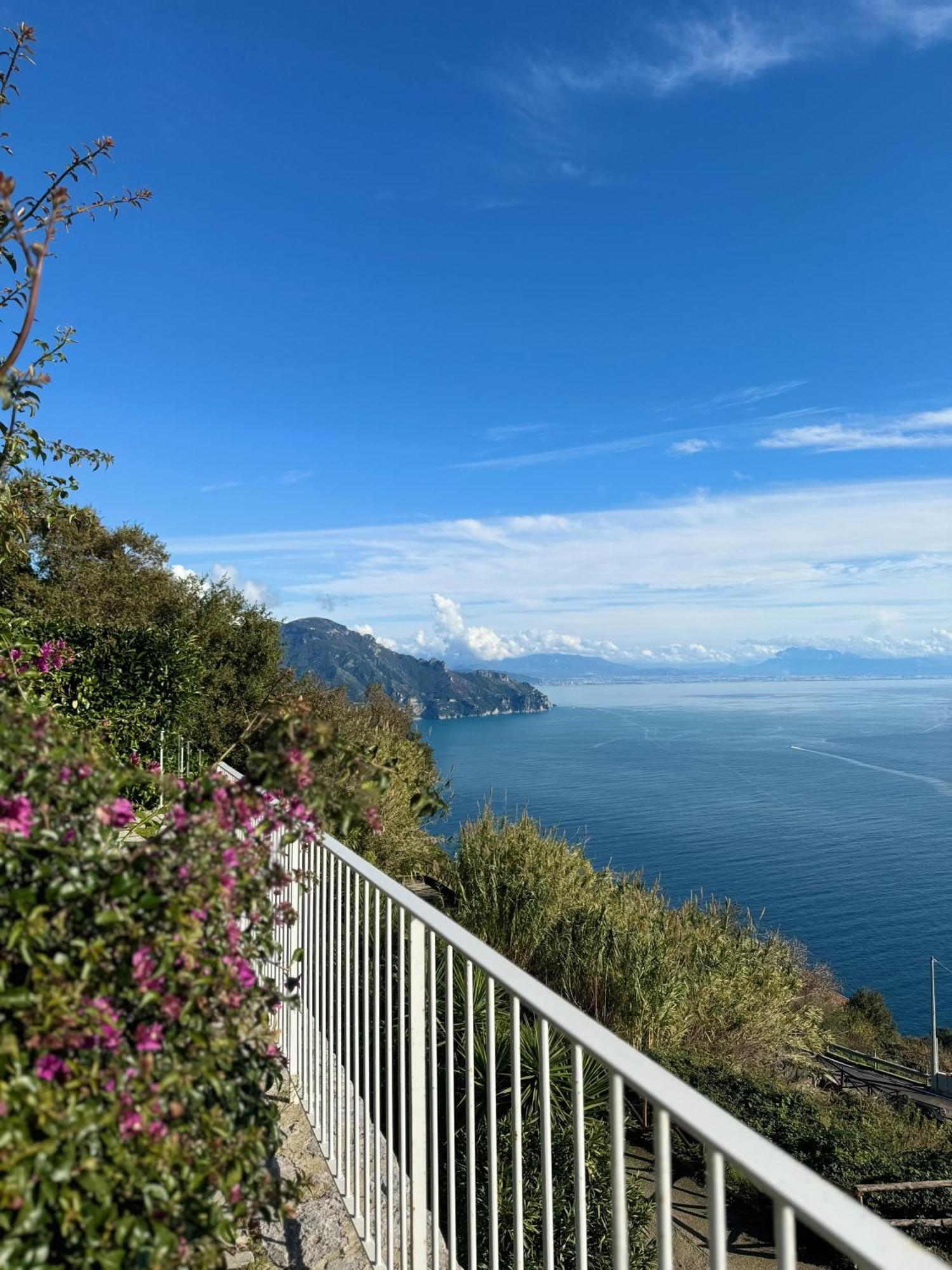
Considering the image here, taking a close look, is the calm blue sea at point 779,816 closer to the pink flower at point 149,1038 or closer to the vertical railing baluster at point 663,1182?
the vertical railing baluster at point 663,1182

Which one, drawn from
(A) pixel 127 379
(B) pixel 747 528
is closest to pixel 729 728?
(B) pixel 747 528

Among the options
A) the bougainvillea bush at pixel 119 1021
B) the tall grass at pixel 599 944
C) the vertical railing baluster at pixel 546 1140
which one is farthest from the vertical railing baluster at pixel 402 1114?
the tall grass at pixel 599 944

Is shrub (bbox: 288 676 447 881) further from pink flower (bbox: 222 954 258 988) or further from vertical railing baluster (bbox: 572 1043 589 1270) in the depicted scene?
vertical railing baluster (bbox: 572 1043 589 1270)

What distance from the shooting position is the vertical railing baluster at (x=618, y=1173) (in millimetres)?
1104

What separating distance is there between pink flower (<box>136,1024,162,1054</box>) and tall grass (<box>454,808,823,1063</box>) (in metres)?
6.95

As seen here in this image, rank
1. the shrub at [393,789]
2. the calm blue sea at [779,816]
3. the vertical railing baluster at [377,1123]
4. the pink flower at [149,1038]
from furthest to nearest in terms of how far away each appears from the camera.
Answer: the calm blue sea at [779,816] → the vertical railing baluster at [377,1123] → the shrub at [393,789] → the pink flower at [149,1038]

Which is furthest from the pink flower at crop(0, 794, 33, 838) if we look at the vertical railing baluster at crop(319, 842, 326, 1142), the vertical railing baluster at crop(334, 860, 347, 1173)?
the vertical railing baluster at crop(319, 842, 326, 1142)

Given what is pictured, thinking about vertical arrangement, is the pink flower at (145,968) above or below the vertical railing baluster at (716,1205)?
above

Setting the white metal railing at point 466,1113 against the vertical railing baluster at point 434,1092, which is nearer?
the white metal railing at point 466,1113

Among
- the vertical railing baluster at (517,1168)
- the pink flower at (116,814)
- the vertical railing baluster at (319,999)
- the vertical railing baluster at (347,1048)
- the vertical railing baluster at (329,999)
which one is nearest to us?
the pink flower at (116,814)

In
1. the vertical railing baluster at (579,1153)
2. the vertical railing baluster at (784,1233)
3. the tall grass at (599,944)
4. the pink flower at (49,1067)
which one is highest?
the pink flower at (49,1067)

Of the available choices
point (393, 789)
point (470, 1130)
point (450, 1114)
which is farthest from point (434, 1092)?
point (393, 789)

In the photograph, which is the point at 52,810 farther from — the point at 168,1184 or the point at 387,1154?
the point at 387,1154

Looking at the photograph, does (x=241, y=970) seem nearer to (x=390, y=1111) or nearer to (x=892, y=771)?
(x=390, y=1111)
